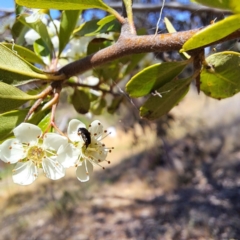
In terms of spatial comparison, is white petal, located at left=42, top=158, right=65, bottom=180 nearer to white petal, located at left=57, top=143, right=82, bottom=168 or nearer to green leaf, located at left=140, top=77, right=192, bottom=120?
white petal, located at left=57, top=143, right=82, bottom=168

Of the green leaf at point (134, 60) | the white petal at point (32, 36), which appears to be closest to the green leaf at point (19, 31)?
the white petal at point (32, 36)

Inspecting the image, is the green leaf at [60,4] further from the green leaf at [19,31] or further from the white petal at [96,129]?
the green leaf at [19,31]

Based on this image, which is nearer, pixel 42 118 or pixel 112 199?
pixel 42 118

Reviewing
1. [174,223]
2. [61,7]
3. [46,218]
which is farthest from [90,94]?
[46,218]

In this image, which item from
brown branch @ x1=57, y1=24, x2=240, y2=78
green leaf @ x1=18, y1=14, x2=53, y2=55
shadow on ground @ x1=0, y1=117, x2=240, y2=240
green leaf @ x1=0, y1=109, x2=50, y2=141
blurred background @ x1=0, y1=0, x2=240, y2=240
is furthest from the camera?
shadow on ground @ x1=0, y1=117, x2=240, y2=240

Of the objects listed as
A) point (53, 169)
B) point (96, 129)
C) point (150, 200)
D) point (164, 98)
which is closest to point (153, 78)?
point (164, 98)

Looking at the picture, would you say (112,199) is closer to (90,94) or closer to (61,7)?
(90,94)

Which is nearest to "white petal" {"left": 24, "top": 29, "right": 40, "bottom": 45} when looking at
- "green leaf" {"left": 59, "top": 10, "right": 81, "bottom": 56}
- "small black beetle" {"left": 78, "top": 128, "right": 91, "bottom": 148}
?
"green leaf" {"left": 59, "top": 10, "right": 81, "bottom": 56}
